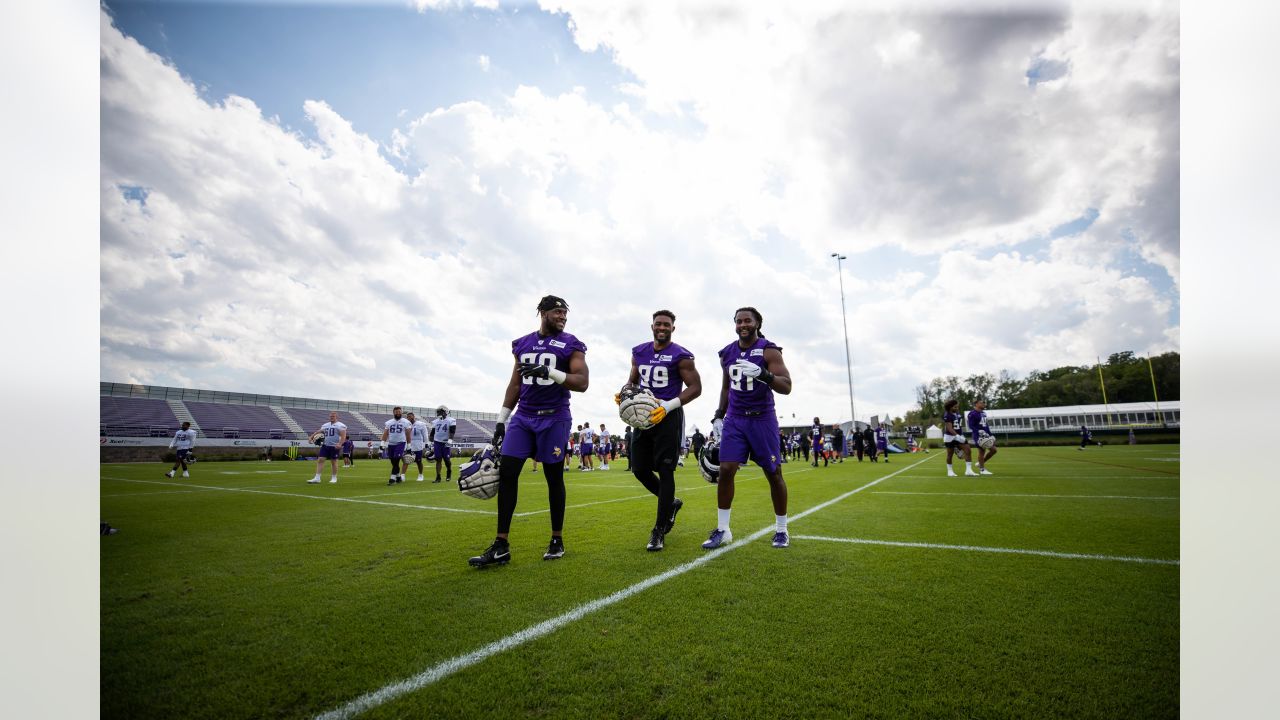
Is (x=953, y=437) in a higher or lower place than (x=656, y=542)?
lower

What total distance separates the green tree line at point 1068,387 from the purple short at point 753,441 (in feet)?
219

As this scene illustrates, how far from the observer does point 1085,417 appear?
183ft

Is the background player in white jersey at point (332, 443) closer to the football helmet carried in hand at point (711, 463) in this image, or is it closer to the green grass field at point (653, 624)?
the green grass field at point (653, 624)


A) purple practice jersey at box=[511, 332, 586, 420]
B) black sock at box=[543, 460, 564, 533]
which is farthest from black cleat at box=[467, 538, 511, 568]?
purple practice jersey at box=[511, 332, 586, 420]

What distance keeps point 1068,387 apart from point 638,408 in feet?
339

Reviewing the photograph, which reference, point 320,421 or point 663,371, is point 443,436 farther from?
point 320,421

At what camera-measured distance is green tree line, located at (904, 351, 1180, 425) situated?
2428 inches

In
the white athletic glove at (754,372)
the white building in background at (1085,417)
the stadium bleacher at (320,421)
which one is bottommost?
the white building in background at (1085,417)

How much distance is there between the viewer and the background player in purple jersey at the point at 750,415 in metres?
4.84

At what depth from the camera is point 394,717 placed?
1.82 metres

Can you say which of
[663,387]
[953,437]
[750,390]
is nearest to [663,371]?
[663,387]

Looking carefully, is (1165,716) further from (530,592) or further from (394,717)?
(530,592)

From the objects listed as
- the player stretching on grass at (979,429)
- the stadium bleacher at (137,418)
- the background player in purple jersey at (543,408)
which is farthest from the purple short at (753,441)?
the stadium bleacher at (137,418)
